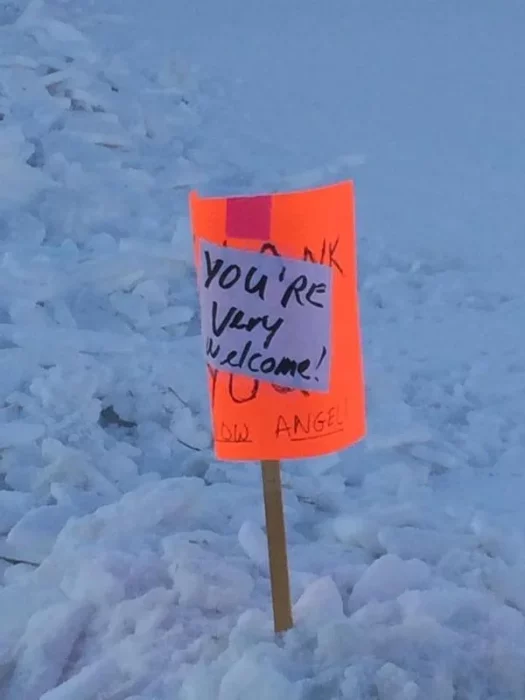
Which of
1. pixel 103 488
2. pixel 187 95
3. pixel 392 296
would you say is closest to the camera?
pixel 103 488

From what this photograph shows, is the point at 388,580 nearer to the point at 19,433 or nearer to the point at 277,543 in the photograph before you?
the point at 277,543

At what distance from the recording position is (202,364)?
1372 mm

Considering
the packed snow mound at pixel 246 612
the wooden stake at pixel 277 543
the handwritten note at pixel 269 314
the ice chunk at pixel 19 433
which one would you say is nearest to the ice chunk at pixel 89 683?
the packed snow mound at pixel 246 612

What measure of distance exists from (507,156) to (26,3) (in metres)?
1.33

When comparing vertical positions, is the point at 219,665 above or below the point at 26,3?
below

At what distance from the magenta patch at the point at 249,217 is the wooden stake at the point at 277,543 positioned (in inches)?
6.1

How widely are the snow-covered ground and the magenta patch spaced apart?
28 centimetres

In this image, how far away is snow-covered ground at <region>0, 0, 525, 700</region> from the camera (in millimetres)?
755

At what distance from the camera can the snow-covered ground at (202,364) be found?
76 cm

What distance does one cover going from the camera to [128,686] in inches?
28.0

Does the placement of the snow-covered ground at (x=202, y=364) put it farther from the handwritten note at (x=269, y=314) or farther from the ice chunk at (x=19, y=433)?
the handwritten note at (x=269, y=314)

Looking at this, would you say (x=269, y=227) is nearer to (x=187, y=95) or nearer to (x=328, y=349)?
(x=328, y=349)

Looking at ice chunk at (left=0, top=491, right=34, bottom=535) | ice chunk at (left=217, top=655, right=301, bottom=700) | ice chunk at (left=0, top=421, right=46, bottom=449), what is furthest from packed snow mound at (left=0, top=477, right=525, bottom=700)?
ice chunk at (left=0, top=421, right=46, bottom=449)

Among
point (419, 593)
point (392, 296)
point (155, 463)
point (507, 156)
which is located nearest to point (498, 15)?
point (507, 156)
